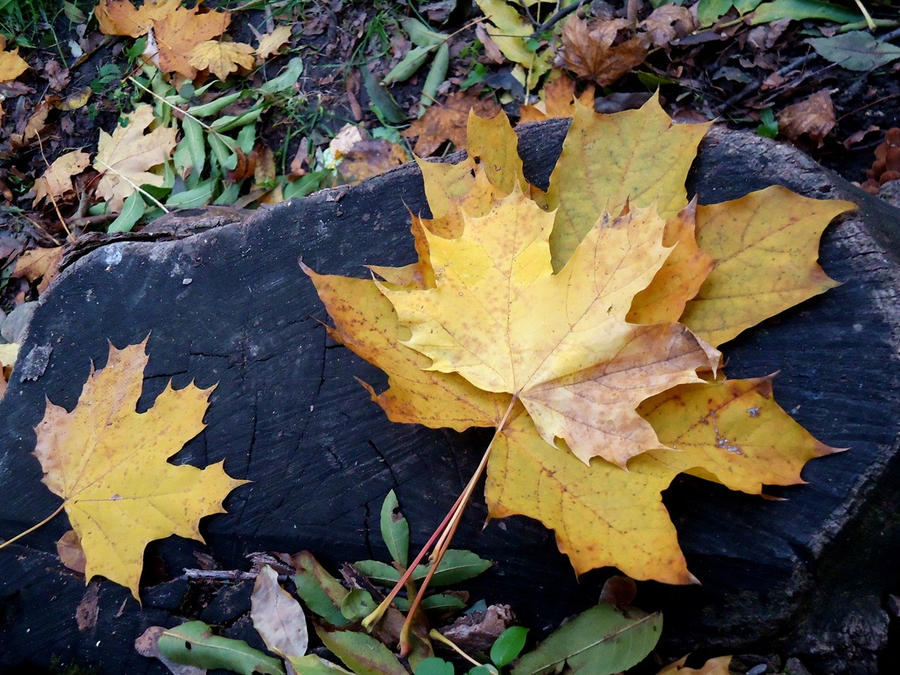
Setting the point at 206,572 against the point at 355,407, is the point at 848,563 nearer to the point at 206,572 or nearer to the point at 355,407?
the point at 355,407

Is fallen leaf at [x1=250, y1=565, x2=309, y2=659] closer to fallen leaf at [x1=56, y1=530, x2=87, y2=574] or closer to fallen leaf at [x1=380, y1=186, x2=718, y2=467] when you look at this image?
fallen leaf at [x1=56, y1=530, x2=87, y2=574]

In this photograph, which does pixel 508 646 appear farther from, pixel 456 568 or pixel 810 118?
pixel 810 118

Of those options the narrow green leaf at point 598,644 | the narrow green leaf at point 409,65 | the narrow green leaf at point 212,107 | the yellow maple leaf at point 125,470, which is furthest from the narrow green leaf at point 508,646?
the narrow green leaf at point 212,107

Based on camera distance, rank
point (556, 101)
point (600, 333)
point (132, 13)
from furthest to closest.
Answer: point (132, 13) → point (556, 101) → point (600, 333)

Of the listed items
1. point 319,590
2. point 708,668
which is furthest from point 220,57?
point 708,668

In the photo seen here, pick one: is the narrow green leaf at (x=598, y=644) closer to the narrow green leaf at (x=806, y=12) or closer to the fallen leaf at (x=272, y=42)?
the narrow green leaf at (x=806, y=12)

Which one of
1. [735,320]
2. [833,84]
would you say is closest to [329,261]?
[735,320]
